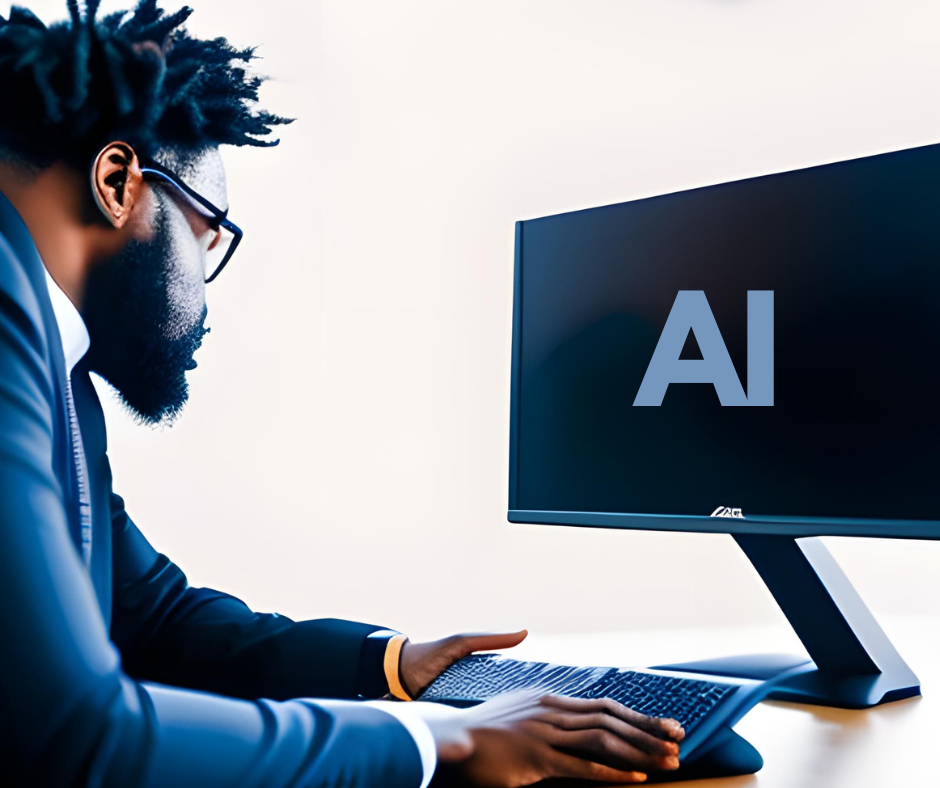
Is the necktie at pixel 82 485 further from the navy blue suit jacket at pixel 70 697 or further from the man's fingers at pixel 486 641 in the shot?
the man's fingers at pixel 486 641

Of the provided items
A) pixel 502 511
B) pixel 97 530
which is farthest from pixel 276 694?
pixel 502 511

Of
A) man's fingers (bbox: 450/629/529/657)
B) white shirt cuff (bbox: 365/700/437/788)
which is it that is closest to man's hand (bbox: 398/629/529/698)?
man's fingers (bbox: 450/629/529/657)

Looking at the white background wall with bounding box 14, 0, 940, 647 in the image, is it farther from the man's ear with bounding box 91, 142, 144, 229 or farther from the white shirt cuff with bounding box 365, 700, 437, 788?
the white shirt cuff with bounding box 365, 700, 437, 788

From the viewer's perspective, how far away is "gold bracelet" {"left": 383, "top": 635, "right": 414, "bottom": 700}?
0.96 meters

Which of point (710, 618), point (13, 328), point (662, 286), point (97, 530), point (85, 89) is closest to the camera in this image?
point (13, 328)

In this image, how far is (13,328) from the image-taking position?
581 mm

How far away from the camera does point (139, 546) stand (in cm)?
114

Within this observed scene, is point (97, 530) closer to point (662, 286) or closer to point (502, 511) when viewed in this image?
point (662, 286)

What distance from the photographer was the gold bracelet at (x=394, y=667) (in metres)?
0.96

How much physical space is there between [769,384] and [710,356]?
3.3 inches

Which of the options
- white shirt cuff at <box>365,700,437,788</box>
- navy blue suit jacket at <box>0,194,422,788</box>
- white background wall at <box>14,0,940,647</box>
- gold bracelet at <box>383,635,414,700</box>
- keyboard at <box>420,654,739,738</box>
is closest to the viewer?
navy blue suit jacket at <box>0,194,422,788</box>

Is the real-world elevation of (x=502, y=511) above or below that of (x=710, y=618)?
above

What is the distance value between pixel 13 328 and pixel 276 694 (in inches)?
22.2

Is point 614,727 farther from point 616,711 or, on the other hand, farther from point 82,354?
point 82,354
